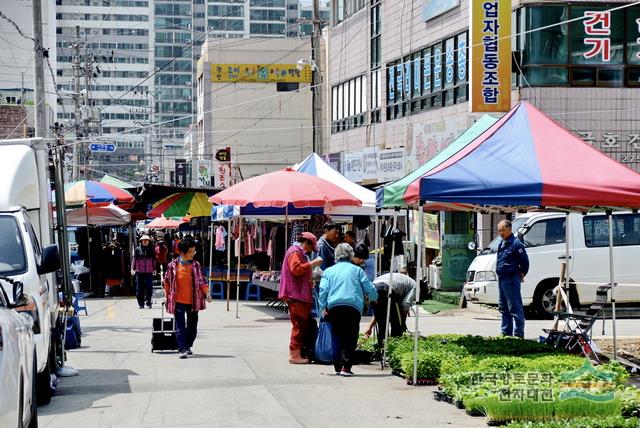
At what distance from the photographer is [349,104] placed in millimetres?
46375

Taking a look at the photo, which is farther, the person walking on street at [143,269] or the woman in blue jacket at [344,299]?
the person walking on street at [143,269]

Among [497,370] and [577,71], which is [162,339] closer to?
[497,370]

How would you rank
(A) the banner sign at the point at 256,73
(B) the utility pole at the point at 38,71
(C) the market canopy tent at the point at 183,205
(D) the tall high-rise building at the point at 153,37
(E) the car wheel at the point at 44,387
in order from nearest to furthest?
(E) the car wheel at the point at 44,387 < (B) the utility pole at the point at 38,71 < (C) the market canopy tent at the point at 183,205 < (A) the banner sign at the point at 256,73 < (D) the tall high-rise building at the point at 153,37

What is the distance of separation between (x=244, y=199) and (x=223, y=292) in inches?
383

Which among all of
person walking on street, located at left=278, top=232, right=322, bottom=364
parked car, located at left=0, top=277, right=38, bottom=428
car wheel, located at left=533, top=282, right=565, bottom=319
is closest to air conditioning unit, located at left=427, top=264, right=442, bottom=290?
car wheel, located at left=533, top=282, right=565, bottom=319

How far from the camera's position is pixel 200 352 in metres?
17.0

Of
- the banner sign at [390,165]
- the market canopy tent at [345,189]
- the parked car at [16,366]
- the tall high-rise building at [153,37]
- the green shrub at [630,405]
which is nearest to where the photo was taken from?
the parked car at [16,366]

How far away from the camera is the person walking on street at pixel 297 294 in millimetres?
15258

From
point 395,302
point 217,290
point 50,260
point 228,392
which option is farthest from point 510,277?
point 217,290

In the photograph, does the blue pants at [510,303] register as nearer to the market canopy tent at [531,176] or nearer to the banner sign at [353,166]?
the market canopy tent at [531,176]

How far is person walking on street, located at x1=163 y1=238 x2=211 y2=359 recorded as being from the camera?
15859 mm

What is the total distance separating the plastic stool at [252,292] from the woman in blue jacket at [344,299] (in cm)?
1646

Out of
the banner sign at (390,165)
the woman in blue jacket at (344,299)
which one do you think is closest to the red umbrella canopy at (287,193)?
the woman in blue jacket at (344,299)

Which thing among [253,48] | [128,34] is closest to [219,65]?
[253,48]
